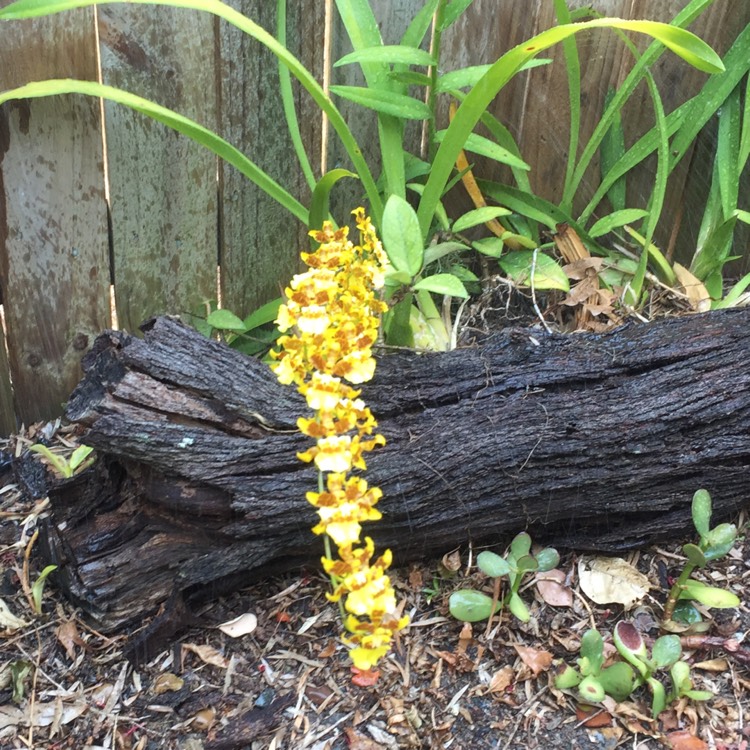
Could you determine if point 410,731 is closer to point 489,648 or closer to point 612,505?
point 489,648

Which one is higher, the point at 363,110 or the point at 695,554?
the point at 363,110

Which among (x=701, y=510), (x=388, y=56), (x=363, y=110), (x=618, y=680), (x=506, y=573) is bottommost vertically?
(x=618, y=680)

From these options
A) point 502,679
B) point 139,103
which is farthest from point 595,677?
point 139,103

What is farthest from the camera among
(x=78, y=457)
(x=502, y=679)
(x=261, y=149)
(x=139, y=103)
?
(x=261, y=149)

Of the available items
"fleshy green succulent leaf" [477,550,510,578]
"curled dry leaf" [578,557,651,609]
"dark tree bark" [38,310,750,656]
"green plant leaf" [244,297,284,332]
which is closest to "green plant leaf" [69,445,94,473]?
"dark tree bark" [38,310,750,656]

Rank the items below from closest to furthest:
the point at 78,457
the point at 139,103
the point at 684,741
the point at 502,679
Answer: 1. the point at 684,741
2. the point at 502,679
3. the point at 139,103
4. the point at 78,457

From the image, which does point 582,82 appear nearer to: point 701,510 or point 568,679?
point 701,510
